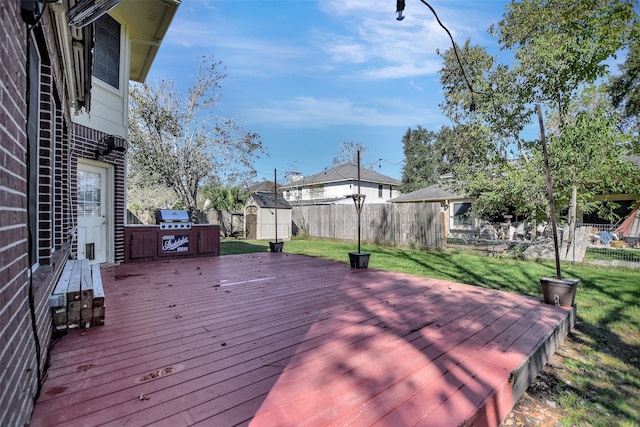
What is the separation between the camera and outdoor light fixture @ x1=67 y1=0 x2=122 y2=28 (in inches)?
92.2

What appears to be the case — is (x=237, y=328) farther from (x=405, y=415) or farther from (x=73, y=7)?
(x=73, y=7)

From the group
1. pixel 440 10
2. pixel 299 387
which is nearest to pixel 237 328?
pixel 299 387

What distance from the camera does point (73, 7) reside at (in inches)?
94.3

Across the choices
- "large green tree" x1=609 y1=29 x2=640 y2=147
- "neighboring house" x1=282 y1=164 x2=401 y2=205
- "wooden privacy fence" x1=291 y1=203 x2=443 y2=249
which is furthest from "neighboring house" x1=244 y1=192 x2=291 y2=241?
"large green tree" x1=609 y1=29 x2=640 y2=147

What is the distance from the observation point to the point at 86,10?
2.41 m

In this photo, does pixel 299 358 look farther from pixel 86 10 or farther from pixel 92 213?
pixel 92 213

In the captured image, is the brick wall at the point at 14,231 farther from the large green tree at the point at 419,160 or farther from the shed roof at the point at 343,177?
the large green tree at the point at 419,160

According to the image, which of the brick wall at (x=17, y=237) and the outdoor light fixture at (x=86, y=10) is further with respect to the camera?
the outdoor light fixture at (x=86, y=10)

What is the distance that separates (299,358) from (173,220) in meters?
6.43

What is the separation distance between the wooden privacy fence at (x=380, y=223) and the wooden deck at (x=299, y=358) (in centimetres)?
662

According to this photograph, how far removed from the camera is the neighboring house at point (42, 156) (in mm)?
1224

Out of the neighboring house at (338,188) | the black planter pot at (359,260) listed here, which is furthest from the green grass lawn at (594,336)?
the neighboring house at (338,188)

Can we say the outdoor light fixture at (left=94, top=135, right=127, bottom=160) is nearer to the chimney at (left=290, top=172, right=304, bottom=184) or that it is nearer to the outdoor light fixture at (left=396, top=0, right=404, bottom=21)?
the outdoor light fixture at (left=396, top=0, right=404, bottom=21)

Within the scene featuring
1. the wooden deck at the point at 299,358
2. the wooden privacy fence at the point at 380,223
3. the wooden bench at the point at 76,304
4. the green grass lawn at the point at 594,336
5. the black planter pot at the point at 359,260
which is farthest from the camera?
the wooden privacy fence at the point at 380,223
